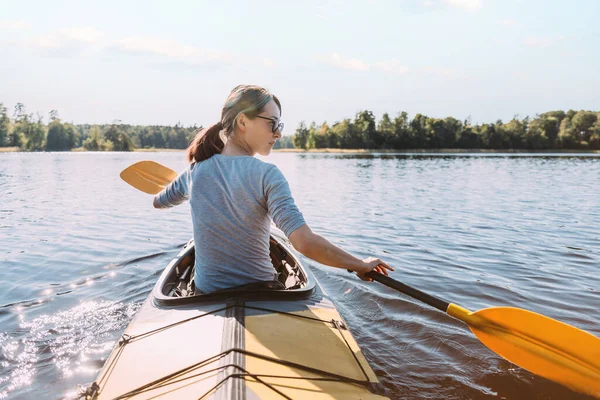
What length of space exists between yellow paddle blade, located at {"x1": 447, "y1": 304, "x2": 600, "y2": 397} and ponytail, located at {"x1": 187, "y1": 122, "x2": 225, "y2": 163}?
6.29 ft

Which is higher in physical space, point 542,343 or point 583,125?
point 583,125

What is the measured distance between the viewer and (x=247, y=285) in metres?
2.85

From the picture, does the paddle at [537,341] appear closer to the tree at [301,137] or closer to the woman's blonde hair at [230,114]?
the woman's blonde hair at [230,114]

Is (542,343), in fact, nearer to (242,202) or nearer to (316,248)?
(316,248)

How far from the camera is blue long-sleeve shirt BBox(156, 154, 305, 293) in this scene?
7.69 feet

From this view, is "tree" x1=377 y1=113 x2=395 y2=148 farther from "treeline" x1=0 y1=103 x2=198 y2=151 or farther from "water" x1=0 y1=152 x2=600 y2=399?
"water" x1=0 y1=152 x2=600 y2=399

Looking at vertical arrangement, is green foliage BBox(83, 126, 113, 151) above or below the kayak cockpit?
above

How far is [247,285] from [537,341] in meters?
2.14

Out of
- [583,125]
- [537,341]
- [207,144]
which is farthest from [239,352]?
[583,125]

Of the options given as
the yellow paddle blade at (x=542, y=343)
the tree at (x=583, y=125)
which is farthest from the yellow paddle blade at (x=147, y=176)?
the tree at (x=583, y=125)

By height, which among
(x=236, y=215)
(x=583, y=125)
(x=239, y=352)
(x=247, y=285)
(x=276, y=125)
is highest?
(x=583, y=125)

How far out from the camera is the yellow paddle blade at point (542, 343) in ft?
9.91

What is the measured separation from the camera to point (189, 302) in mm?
2916

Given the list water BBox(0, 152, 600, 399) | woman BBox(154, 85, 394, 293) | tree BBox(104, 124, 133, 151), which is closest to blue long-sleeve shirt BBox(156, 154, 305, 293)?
woman BBox(154, 85, 394, 293)
